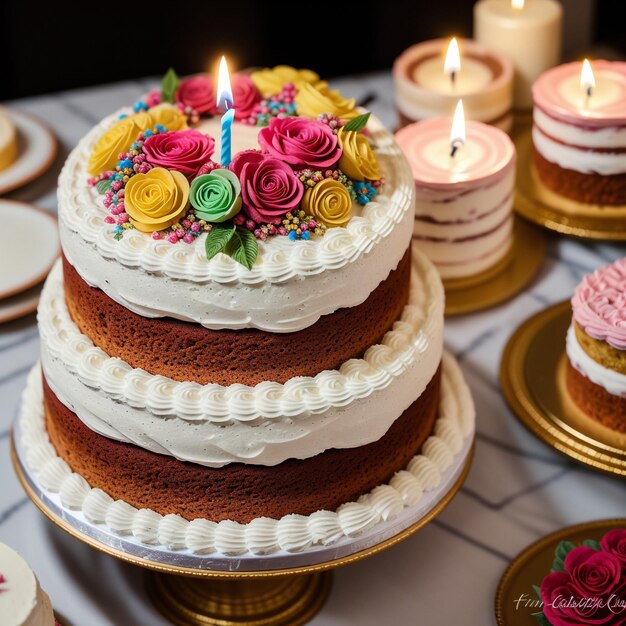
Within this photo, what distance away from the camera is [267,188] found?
164 centimetres

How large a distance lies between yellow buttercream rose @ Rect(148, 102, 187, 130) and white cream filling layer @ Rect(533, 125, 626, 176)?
1007 mm

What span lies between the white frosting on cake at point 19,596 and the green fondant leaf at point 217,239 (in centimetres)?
51

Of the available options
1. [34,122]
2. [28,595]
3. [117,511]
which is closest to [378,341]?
[117,511]

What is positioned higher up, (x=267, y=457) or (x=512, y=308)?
(x=267, y=457)

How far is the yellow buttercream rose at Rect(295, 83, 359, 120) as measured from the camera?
190cm

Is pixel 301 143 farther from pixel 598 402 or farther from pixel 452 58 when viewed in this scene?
pixel 452 58

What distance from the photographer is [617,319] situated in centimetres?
200

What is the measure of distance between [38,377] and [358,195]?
754mm

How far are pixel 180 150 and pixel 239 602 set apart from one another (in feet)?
2.53

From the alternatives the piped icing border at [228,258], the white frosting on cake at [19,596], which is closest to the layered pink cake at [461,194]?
the piped icing border at [228,258]

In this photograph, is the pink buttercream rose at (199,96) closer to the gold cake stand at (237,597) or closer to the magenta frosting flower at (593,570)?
the gold cake stand at (237,597)

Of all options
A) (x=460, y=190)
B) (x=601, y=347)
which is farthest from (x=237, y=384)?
(x=460, y=190)

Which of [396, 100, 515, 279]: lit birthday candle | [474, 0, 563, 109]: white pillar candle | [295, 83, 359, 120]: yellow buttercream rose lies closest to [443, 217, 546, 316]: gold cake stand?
[396, 100, 515, 279]: lit birthday candle

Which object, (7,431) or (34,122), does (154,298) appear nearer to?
(7,431)
